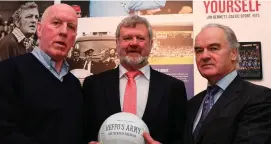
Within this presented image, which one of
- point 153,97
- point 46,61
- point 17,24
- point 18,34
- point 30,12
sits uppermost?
point 30,12

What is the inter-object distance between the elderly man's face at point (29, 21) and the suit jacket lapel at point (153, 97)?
1.66 metres

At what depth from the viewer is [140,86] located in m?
2.12

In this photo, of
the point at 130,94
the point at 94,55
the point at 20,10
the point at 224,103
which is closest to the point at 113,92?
the point at 130,94

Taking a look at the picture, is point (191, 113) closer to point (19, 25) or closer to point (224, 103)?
point (224, 103)

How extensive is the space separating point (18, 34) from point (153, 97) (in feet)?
6.11

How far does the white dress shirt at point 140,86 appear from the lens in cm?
205

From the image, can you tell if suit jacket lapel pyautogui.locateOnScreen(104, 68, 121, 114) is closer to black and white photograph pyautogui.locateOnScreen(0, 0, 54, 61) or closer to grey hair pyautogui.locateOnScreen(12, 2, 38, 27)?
black and white photograph pyautogui.locateOnScreen(0, 0, 54, 61)

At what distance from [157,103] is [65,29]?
2.40 feet

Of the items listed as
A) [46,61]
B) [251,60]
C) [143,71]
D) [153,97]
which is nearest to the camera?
[46,61]

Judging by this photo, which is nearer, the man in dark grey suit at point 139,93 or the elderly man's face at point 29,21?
the man in dark grey suit at point 139,93

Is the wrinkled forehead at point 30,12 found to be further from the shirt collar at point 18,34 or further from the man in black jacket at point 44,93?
the man in black jacket at point 44,93

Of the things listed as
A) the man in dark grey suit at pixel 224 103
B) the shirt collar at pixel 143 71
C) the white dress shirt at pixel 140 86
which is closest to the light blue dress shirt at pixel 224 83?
the man in dark grey suit at pixel 224 103

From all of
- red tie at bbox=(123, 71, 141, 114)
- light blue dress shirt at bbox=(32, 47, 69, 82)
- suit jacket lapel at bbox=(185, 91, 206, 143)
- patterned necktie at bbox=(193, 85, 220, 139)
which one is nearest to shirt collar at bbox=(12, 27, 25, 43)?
light blue dress shirt at bbox=(32, 47, 69, 82)

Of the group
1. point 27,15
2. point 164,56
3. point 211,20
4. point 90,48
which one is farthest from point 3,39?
point 211,20
